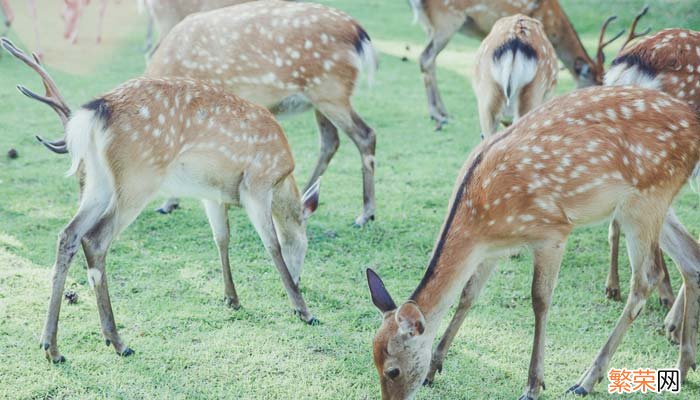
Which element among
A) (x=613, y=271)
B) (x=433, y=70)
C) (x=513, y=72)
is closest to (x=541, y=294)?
(x=613, y=271)

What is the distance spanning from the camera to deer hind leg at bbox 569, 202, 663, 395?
3.50 meters

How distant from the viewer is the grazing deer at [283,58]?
516cm

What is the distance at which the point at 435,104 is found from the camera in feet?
24.7

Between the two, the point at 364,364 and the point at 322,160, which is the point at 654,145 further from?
the point at 322,160

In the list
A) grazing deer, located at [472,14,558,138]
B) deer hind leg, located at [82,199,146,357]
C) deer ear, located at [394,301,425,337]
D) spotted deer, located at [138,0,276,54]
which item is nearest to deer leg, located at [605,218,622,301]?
grazing deer, located at [472,14,558,138]

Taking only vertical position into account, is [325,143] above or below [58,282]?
below

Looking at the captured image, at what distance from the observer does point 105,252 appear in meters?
3.77

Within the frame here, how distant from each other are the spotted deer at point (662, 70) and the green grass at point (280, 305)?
6.6 inches

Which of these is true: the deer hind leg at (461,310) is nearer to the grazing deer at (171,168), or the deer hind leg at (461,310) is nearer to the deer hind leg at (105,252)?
the grazing deer at (171,168)

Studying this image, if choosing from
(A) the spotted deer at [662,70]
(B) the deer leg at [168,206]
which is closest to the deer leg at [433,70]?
(B) the deer leg at [168,206]

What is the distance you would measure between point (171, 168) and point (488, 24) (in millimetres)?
4017

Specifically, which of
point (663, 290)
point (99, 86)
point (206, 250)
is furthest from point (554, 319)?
point (99, 86)

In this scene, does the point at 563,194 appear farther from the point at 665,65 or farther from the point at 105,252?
the point at 105,252

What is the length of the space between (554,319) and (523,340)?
283 mm
